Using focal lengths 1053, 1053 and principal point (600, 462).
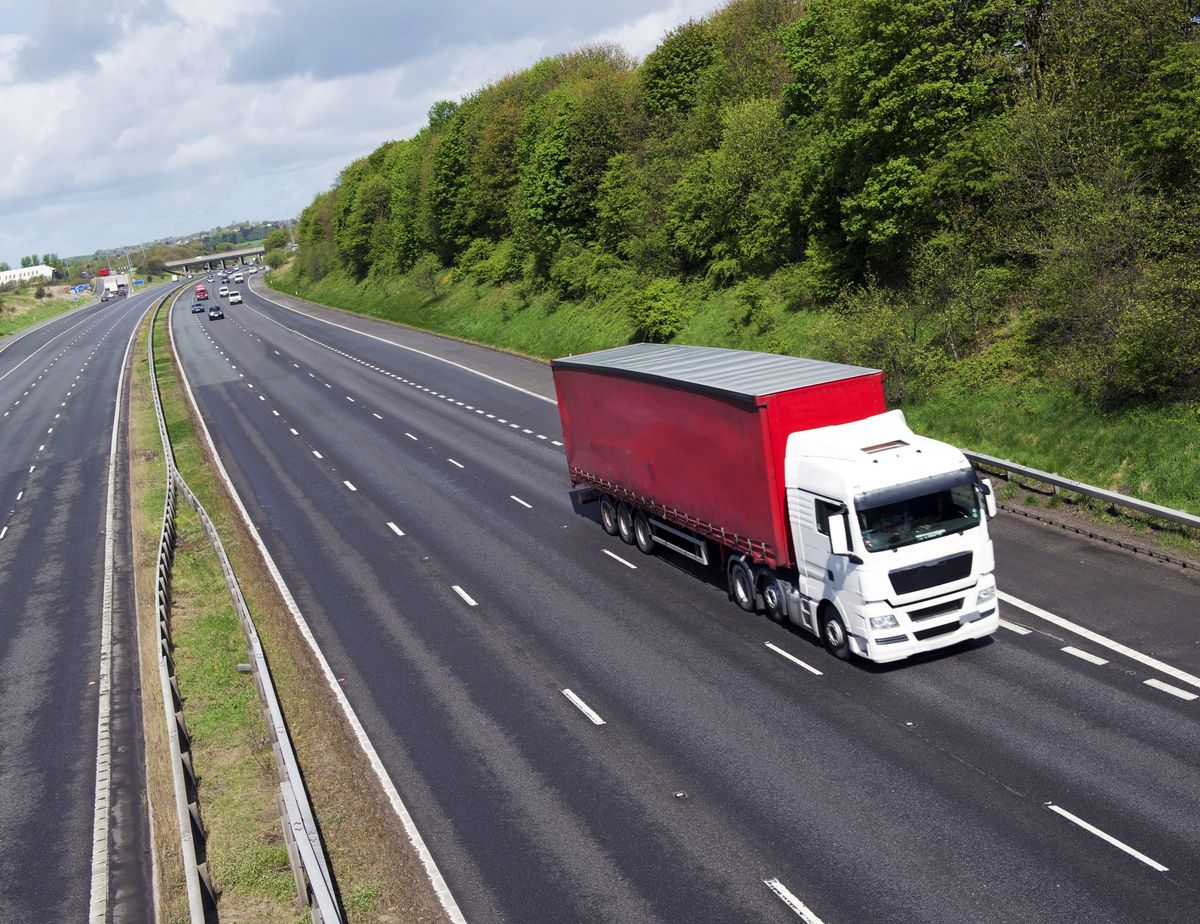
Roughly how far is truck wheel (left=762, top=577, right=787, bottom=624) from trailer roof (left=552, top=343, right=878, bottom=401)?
344 centimetres

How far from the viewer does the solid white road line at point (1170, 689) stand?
1511 cm

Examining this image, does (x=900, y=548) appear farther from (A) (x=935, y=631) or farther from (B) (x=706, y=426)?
(B) (x=706, y=426)

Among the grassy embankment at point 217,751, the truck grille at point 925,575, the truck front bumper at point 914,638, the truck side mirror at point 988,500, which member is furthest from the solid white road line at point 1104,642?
the grassy embankment at point 217,751

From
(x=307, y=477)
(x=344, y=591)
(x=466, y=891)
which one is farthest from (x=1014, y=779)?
(x=307, y=477)

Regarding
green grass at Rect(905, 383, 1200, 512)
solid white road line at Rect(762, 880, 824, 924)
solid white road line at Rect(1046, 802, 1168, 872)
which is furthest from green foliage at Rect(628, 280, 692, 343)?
solid white road line at Rect(762, 880, 824, 924)

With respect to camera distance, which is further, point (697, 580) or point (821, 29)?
point (821, 29)

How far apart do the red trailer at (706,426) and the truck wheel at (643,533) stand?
262 mm

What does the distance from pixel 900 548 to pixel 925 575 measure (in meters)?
0.57

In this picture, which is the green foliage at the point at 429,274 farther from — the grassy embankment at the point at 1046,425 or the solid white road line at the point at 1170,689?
the solid white road line at the point at 1170,689

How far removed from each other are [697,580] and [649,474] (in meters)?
2.53

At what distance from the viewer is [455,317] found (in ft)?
254

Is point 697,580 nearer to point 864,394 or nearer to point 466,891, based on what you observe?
point 864,394

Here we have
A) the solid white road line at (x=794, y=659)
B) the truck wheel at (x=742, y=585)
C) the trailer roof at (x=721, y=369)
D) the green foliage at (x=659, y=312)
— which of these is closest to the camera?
the solid white road line at (x=794, y=659)

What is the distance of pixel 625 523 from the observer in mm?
25234
